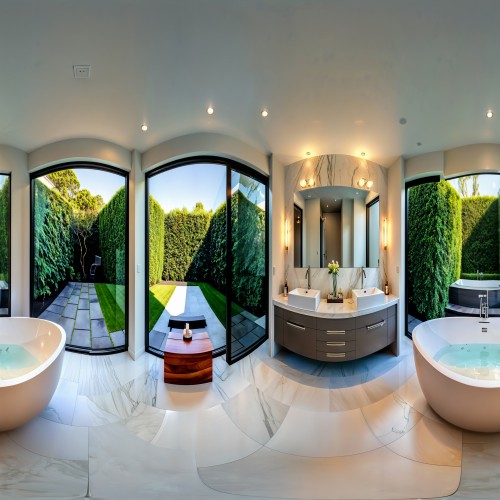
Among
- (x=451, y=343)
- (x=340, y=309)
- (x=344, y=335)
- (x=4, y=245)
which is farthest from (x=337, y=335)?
(x=4, y=245)

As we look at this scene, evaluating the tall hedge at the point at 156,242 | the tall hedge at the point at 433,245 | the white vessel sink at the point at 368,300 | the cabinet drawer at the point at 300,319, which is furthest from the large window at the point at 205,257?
the tall hedge at the point at 433,245

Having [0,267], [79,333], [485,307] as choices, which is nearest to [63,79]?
[0,267]

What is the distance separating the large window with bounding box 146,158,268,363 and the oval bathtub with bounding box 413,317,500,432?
124cm

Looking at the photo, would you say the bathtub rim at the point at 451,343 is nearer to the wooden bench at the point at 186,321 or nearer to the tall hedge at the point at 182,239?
the wooden bench at the point at 186,321

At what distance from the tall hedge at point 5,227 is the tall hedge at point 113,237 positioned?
68 centimetres

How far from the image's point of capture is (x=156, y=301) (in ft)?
7.35

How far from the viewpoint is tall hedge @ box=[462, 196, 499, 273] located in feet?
4.10

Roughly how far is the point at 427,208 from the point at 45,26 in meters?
2.18

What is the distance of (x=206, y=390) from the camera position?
5.17 ft

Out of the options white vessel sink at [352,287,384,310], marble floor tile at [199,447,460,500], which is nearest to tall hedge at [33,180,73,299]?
marble floor tile at [199,447,460,500]

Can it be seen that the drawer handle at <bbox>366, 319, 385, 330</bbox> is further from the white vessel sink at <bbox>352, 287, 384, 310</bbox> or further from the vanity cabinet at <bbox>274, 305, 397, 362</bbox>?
the white vessel sink at <bbox>352, 287, 384, 310</bbox>

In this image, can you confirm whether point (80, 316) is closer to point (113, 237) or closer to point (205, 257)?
point (113, 237)

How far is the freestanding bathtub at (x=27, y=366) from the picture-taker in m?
1.23

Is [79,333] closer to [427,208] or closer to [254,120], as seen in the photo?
[254,120]
